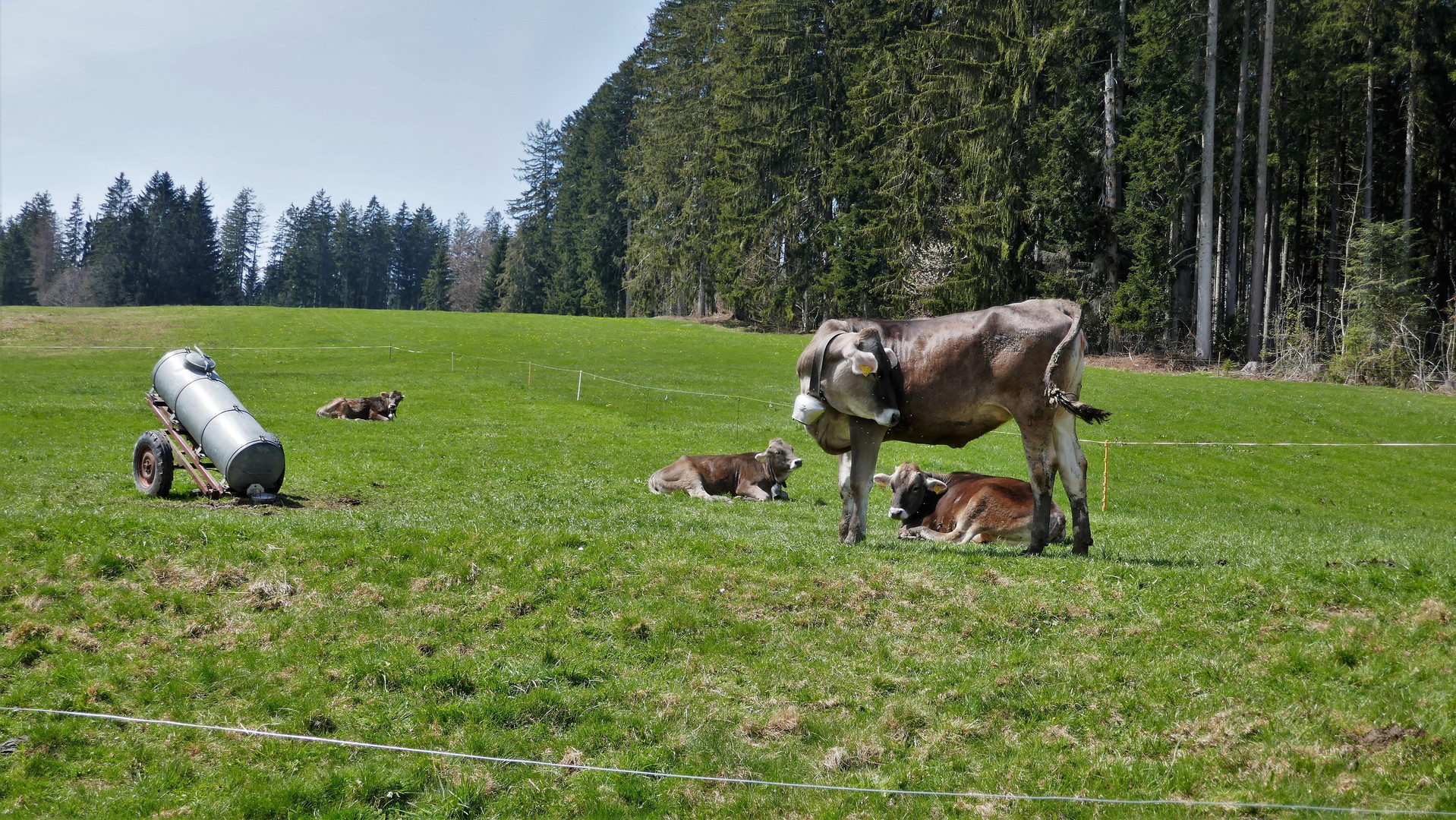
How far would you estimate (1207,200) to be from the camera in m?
37.4

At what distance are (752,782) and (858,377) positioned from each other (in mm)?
4779

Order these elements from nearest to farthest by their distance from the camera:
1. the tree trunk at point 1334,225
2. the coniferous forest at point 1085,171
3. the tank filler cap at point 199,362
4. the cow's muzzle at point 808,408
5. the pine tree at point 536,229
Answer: the cow's muzzle at point 808,408 < the tank filler cap at point 199,362 < the coniferous forest at point 1085,171 < the tree trunk at point 1334,225 < the pine tree at point 536,229

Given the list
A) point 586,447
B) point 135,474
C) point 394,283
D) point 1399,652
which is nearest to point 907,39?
point 586,447

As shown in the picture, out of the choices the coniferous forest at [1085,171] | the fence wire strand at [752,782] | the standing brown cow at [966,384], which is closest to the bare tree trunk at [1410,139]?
the coniferous forest at [1085,171]

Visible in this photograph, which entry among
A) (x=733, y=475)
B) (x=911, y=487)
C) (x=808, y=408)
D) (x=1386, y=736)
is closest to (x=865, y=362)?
(x=808, y=408)

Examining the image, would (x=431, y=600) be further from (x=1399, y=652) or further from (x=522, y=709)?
(x=1399, y=652)

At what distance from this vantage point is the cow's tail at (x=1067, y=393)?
29.1 feet

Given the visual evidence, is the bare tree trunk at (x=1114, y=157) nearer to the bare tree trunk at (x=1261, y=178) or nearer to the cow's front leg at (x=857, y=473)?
the bare tree trunk at (x=1261, y=178)

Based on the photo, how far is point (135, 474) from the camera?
13695mm

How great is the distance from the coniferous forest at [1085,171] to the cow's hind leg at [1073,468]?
30.3m

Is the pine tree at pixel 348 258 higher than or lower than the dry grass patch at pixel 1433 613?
higher

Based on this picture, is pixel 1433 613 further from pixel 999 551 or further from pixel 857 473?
pixel 857 473

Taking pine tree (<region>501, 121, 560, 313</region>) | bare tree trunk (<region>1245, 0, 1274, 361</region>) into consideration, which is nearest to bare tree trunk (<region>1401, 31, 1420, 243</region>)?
bare tree trunk (<region>1245, 0, 1274, 361</region>)

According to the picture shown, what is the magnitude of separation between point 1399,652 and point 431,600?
7572 millimetres
